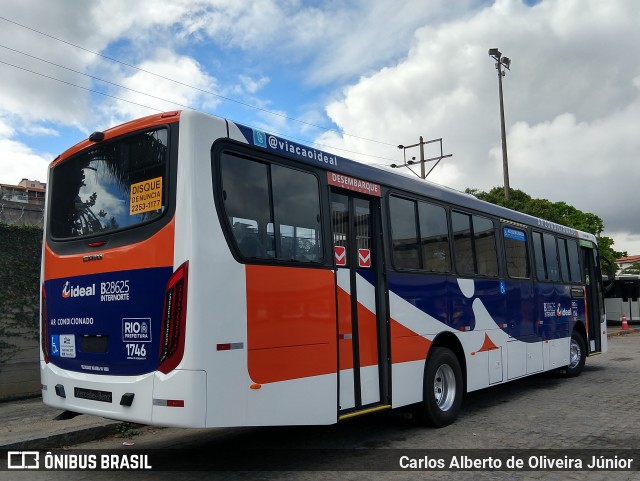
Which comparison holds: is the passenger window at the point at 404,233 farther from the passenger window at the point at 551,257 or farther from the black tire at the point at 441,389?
the passenger window at the point at 551,257

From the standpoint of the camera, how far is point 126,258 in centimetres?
496

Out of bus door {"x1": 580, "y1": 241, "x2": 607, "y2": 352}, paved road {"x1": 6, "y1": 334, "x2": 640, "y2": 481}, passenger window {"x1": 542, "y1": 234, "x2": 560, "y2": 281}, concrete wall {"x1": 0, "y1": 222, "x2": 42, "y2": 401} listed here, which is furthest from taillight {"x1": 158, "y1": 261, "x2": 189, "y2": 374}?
bus door {"x1": 580, "y1": 241, "x2": 607, "y2": 352}

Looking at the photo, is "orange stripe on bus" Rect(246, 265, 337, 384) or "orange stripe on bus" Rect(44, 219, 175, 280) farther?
"orange stripe on bus" Rect(246, 265, 337, 384)

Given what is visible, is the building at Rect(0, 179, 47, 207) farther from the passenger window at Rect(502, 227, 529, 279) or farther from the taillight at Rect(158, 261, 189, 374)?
the passenger window at Rect(502, 227, 529, 279)

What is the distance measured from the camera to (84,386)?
5184 mm

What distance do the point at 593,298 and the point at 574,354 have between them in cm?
176

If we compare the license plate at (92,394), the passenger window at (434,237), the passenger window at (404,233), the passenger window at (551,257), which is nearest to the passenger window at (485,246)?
the passenger window at (434,237)

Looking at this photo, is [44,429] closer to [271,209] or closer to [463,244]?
[271,209]

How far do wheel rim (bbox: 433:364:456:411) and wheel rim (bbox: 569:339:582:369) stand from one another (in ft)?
17.1

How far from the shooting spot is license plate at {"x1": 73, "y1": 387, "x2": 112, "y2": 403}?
193 inches

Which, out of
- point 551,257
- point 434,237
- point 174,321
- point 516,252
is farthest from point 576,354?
point 174,321

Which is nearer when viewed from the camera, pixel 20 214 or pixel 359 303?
pixel 359 303

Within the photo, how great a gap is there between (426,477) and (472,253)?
13.1 feet

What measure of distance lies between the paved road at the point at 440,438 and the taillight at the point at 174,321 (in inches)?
58.2
